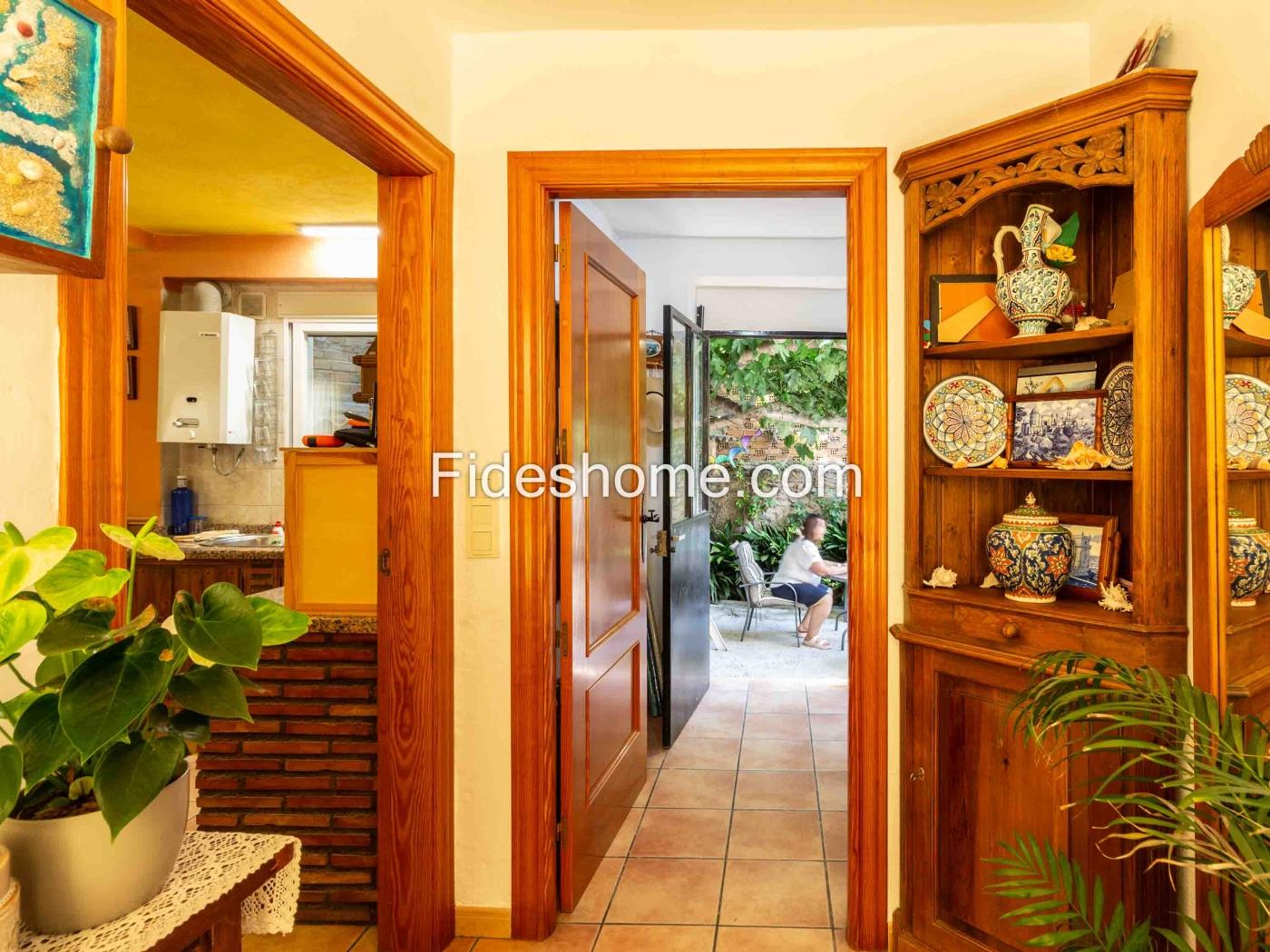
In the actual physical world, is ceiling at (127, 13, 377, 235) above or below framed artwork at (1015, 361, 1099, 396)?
above

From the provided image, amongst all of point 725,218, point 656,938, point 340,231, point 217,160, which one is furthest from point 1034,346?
point 340,231

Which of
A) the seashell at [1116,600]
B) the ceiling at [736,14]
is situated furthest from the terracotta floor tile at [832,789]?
the ceiling at [736,14]

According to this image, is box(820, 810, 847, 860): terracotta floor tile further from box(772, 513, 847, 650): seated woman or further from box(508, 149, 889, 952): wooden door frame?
box(772, 513, 847, 650): seated woman

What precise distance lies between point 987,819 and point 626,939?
107 cm

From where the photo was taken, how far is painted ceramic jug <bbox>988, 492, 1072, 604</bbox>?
6.75 ft

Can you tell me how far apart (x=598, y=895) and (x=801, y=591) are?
12.0 ft

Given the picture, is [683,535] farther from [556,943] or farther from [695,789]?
[556,943]

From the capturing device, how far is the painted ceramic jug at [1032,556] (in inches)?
81.0

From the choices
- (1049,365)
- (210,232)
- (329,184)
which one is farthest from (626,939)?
(210,232)

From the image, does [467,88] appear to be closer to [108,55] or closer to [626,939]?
[108,55]

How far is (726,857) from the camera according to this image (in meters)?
2.93

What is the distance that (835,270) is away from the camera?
5797mm

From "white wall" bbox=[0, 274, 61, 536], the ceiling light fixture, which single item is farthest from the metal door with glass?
"white wall" bbox=[0, 274, 61, 536]

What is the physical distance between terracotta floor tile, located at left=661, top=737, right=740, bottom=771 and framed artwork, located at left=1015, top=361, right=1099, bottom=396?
222cm
